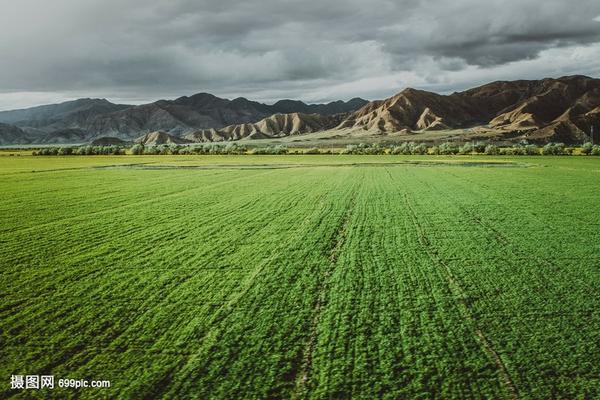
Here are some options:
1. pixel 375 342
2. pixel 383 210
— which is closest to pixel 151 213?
pixel 383 210

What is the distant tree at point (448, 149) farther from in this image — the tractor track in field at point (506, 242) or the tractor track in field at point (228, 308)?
the tractor track in field at point (228, 308)

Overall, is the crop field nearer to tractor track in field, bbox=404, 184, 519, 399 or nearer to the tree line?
tractor track in field, bbox=404, 184, 519, 399

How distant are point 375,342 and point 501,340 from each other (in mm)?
2379

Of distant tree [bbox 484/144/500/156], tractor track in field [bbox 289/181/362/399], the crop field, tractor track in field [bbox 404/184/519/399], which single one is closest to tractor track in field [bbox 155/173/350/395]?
the crop field

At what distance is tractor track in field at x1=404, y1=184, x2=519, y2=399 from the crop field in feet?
0.14

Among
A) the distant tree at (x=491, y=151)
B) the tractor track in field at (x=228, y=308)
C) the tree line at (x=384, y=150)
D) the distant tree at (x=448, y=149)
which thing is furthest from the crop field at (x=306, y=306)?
the tree line at (x=384, y=150)

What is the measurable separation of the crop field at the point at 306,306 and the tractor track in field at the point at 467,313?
1.7 inches

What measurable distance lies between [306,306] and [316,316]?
0.61 m

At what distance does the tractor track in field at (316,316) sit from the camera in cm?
687

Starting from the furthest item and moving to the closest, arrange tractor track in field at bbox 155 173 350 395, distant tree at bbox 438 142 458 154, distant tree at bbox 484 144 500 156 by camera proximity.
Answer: distant tree at bbox 438 142 458 154 < distant tree at bbox 484 144 500 156 < tractor track in field at bbox 155 173 350 395

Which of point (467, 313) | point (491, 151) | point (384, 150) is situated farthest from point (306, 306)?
point (384, 150)

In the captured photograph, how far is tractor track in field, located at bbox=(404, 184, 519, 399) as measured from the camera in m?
6.80

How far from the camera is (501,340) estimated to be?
8109 mm

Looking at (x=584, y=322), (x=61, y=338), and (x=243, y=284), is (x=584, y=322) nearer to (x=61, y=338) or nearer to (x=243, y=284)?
(x=243, y=284)
